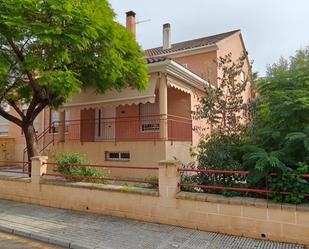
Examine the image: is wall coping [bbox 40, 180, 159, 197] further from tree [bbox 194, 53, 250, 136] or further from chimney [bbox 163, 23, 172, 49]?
chimney [bbox 163, 23, 172, 49]

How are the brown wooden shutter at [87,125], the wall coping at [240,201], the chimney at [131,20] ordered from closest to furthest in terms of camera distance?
the wall coping at [240,201]
the brown wooden shutter at [87,125]
the chimney at [131,20]

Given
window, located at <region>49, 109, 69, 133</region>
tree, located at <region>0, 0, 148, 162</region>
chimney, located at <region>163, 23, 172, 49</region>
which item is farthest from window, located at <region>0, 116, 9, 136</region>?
chimney, located at <region>163, 23, 172, 49</region>

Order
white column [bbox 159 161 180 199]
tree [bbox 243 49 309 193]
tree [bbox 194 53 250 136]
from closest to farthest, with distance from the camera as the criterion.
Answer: tree [bbox 243 49 309 193]
white column [bbox 159 161 180 199]
tree [bbox 194 53 250 136]

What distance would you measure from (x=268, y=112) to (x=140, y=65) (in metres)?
6.05

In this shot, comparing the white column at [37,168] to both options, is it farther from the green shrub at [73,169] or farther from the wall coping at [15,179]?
the green shrub at [73,169]

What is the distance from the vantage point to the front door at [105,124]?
54.4ft

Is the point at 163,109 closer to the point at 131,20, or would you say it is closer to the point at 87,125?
the point at 87,125

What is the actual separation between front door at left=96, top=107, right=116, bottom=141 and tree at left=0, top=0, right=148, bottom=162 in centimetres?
548

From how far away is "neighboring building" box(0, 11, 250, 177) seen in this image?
12484 mm

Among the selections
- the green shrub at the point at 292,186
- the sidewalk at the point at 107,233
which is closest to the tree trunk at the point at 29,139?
the sidewalk at the point at 107,233

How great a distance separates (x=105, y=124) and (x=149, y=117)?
3.18 meters

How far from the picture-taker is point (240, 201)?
19.6 feet

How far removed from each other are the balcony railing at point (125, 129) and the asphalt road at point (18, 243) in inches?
314

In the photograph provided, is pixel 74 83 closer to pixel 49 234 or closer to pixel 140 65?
pixel 140 65
